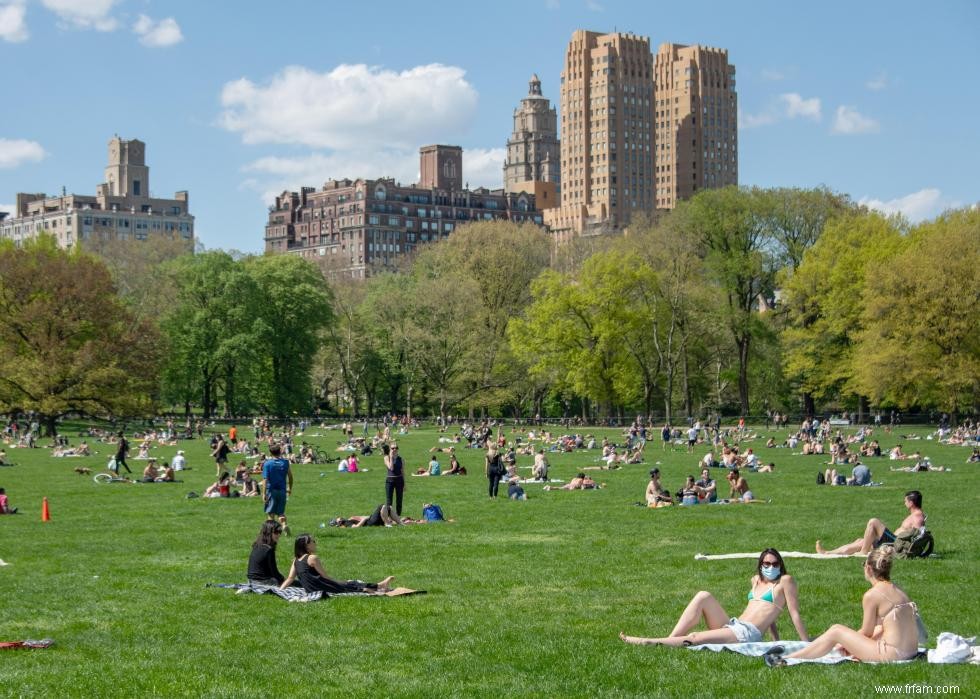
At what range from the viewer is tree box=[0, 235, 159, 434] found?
69250 millimetres

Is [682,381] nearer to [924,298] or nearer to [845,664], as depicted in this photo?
[924,298]

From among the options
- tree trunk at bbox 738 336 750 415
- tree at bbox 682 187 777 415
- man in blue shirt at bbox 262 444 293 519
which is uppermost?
tree at bbox 682 187 777 415

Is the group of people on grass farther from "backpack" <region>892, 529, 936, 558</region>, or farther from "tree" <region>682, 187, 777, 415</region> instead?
"tree" <region>682, 187, 777, 415</region>

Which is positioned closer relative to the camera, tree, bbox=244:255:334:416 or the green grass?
the green grass

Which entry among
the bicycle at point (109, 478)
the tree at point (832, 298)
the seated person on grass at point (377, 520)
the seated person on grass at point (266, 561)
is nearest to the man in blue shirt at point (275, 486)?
the seated person on grass at point (377, 520)

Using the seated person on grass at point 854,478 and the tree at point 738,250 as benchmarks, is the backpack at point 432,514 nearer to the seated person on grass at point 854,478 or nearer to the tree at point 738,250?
the seated person on grass at point 854,478

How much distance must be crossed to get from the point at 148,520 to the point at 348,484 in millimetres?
11459

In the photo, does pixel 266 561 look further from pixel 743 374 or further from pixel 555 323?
pixel 743 374

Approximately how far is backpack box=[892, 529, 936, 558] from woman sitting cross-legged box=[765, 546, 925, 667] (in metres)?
7.12

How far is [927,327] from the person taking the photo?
69.3 m

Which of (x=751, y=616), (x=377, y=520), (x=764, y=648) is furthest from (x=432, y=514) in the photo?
(x=764, y=648)

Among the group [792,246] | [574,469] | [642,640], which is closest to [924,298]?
[792,246]

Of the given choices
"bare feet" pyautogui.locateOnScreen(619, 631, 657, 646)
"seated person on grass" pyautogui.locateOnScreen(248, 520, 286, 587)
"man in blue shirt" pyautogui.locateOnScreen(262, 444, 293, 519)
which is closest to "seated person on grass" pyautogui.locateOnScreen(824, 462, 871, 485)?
"man in blue shirt" pyautogui.locateOnScreen(262, 444, 293, 519)

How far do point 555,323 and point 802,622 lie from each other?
235ft
